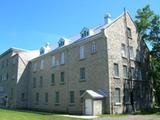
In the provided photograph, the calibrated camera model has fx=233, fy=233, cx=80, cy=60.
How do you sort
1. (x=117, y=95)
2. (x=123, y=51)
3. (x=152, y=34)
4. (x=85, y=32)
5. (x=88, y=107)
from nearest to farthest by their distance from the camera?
(x=88, y=107) → (x=117, y=95) → (x=123, y=51) → (x=85, y=32) → (x=152, y=34)

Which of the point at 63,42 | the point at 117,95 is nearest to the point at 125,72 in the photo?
the point at 117,95

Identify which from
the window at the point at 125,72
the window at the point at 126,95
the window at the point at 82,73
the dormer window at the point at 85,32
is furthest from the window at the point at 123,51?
the window at the point at 82,73

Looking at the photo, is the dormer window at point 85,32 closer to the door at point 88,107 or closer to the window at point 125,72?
the window at point 125,72

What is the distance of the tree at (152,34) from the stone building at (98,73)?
1307mm

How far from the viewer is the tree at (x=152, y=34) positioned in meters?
35.4

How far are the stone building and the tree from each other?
4.29 feet

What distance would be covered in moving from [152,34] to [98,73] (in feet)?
44.3

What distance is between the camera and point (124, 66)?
30.3m

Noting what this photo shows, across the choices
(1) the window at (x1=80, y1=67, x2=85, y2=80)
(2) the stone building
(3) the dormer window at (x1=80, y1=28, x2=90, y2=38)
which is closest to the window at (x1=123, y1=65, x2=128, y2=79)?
(2) the stone building

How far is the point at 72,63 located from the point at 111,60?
22.2 feet

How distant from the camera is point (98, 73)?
Answer: 2831 cm

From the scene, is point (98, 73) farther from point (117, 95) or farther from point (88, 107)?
point (88, 107)

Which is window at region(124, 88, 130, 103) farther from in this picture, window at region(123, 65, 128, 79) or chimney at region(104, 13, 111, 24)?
chimney at region(104, 13, 111, 24)

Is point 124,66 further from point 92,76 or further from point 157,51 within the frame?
point 157,51
